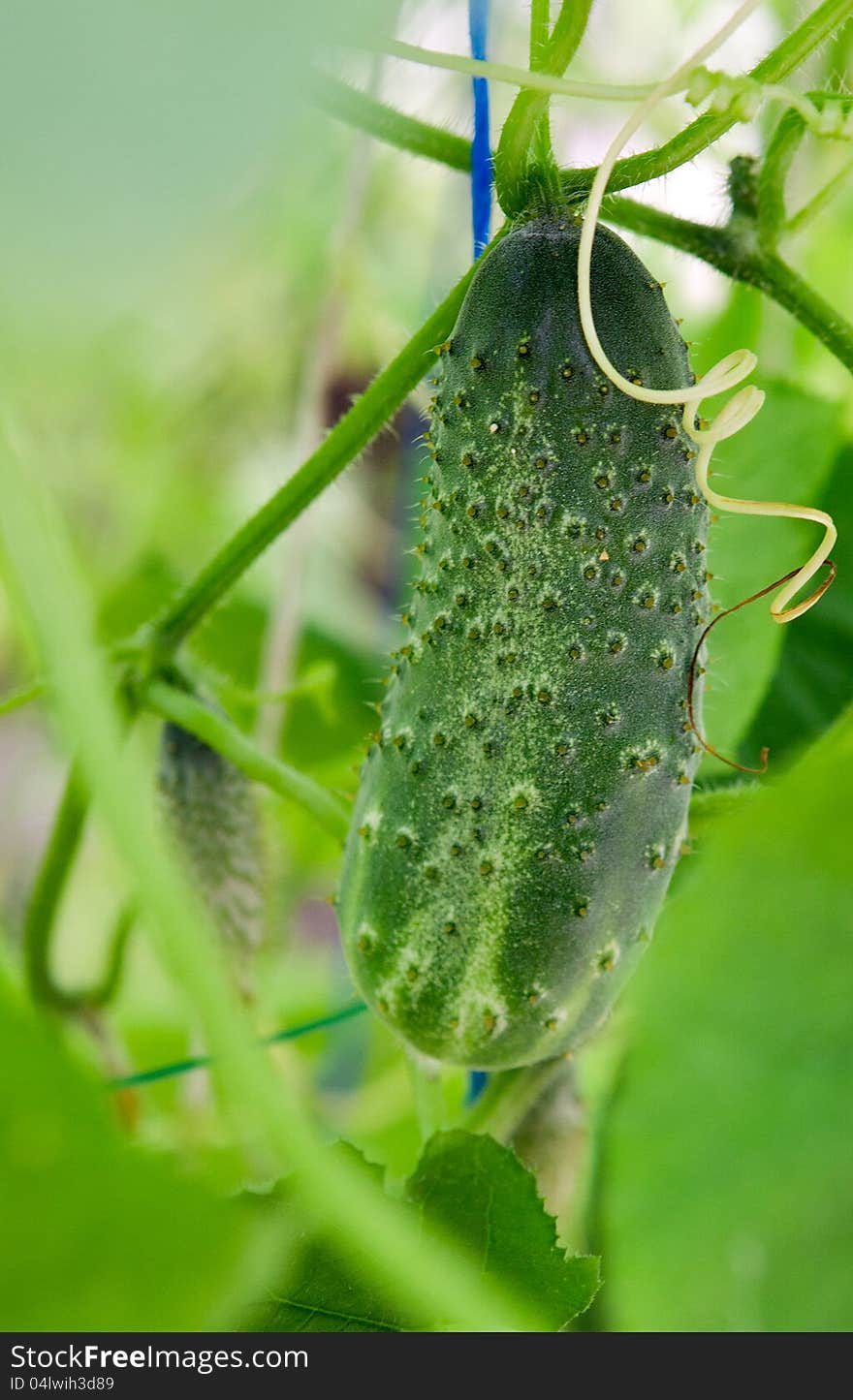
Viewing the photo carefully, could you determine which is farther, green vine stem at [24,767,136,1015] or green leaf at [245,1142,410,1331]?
green vine stem at [24,767,136,1015]

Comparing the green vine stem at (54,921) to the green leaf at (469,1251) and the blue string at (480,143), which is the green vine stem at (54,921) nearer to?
the green leaf at (469,1251)

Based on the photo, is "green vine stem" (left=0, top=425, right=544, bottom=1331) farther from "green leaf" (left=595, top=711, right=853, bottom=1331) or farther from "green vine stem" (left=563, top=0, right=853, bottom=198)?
"green vine stem" (left=563, top=0, right=853, bottom=198)

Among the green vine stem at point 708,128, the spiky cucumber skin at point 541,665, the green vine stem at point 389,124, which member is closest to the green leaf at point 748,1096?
the spiky cucumber skin at point 541,665

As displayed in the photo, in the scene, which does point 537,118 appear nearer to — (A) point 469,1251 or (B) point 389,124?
(B) point 389,124

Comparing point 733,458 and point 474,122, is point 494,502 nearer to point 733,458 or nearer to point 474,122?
point 474,122

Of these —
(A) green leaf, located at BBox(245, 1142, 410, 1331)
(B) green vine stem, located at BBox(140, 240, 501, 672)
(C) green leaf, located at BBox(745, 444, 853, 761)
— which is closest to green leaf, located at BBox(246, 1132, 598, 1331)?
(A) green leaf, located at BBox(245, 1142, 410, 1331)

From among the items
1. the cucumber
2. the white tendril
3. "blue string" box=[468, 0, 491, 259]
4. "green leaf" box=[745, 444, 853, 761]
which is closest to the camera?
the white tendril
